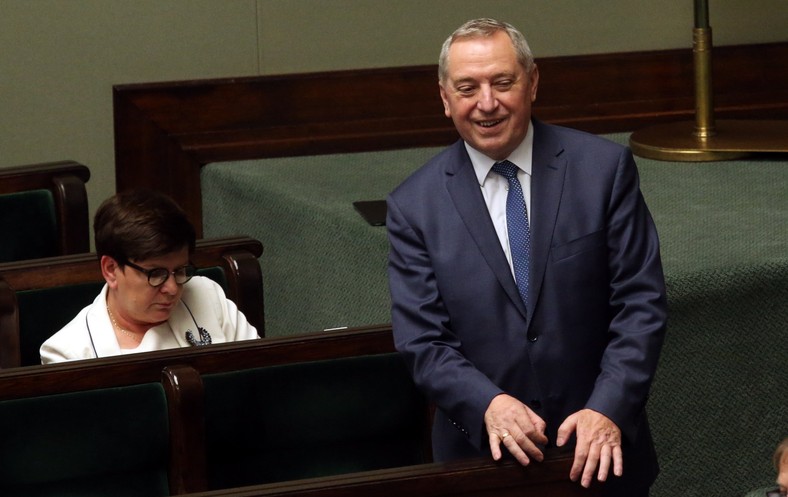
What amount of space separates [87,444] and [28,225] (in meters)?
1.71

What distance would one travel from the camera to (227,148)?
5.47m

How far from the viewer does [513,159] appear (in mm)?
2447

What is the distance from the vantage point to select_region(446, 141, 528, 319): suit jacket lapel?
7.88 ft

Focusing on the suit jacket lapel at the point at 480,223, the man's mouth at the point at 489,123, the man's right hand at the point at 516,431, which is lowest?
the man's right hand at the point at 516,431

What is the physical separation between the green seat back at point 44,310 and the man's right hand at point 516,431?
63.0 inches

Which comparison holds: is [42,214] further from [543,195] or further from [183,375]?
[543,195]

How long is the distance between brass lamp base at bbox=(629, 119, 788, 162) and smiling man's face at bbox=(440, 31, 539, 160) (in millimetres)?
2783

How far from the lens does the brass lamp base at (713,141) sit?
504 cm

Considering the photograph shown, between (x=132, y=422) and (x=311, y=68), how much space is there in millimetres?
3105

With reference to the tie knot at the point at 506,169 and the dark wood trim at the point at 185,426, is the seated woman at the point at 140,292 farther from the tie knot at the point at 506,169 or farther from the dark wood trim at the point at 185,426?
the tie knot at the point at 506,169

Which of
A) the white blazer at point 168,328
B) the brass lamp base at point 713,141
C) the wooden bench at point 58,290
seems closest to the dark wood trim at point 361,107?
the brass lamp base at point 713,141

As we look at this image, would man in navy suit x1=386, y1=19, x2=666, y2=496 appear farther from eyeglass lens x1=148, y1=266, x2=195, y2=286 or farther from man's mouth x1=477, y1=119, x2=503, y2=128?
eyeglass lens x1=148, y1=266, x2=195, y2=286

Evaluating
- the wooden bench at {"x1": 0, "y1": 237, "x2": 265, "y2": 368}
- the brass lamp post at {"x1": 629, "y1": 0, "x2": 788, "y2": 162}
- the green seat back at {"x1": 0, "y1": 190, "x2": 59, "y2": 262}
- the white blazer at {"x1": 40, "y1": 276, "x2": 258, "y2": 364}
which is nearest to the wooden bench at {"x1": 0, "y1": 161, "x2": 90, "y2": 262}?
the green seat back at {"x1": 0, "y1": 190, "x2": 59, "y2": 262}

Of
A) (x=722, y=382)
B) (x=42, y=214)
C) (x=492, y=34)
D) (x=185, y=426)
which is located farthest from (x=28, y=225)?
(x=492, y=34)
